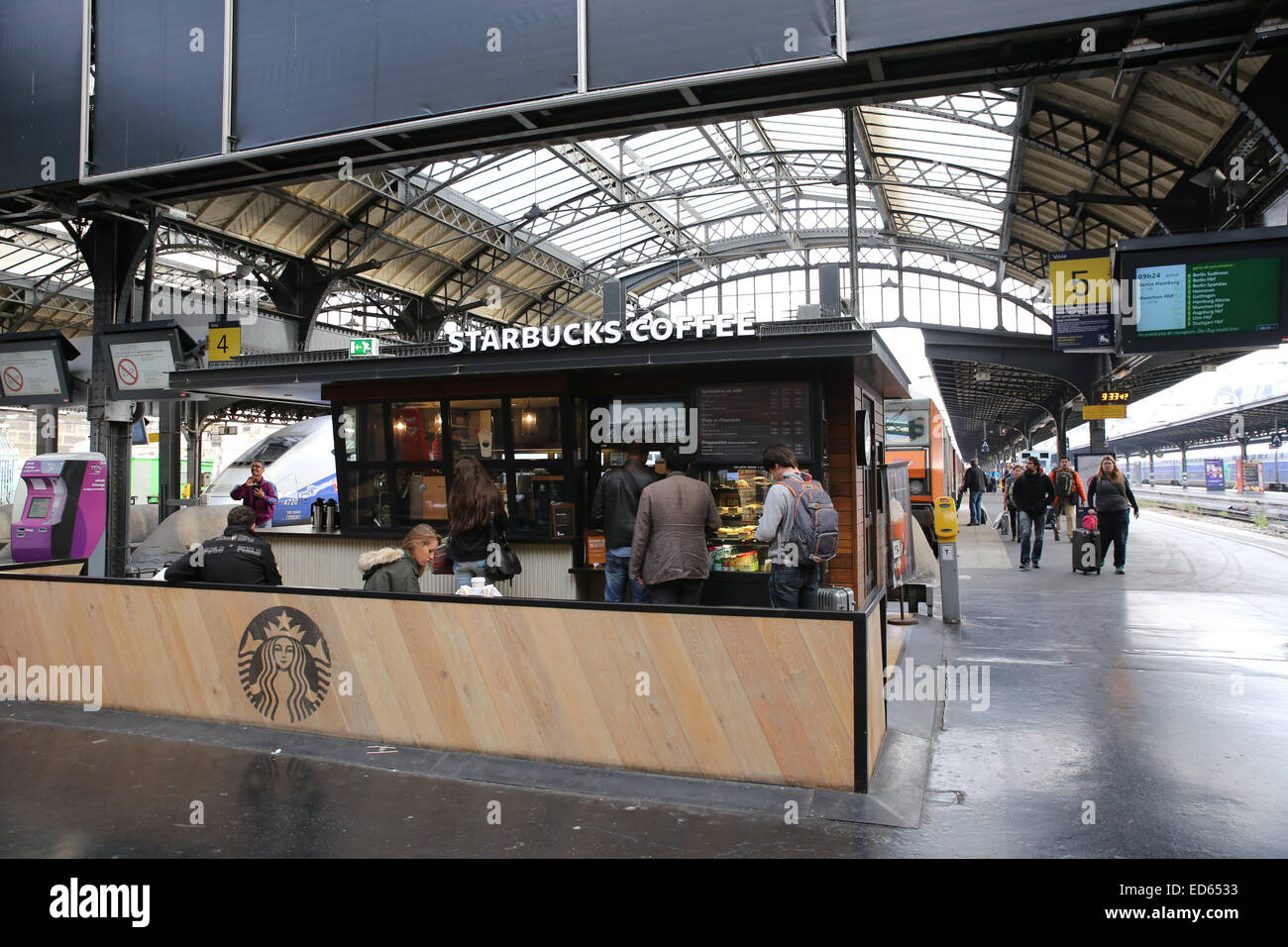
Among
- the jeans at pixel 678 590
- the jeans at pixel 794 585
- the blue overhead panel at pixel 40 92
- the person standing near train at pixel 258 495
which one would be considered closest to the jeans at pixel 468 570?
the jeans at pixel 678 590

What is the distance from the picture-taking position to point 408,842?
4059 mm

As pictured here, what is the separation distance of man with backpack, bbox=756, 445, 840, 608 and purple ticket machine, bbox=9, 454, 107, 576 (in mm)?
10512

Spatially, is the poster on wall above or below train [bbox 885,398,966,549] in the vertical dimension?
below

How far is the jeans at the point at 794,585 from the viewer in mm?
6457

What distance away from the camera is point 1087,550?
13.0 metres

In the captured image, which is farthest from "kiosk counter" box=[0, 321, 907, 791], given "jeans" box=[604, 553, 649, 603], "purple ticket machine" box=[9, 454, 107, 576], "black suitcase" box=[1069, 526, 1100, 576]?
"black suitcase" box=[1069, 526, 1100, 576]

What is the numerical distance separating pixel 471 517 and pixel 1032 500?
10.8m

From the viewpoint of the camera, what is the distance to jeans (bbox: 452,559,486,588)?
726 centimetres

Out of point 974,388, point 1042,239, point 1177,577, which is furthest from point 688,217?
→ point 1177,577

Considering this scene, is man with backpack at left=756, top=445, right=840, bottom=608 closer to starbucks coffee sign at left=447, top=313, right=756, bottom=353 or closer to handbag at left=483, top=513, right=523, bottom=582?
starbucks coffee sign at left=447, top=313, right=756, bottom=353

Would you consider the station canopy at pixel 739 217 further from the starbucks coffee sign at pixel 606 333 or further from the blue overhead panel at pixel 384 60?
the starbucks coffee sign at pixel 606 333

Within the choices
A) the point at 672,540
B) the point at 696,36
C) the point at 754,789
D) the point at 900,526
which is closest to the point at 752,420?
the point at 672,540

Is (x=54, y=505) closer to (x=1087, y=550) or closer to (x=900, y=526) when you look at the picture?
(x=900, y=526)
